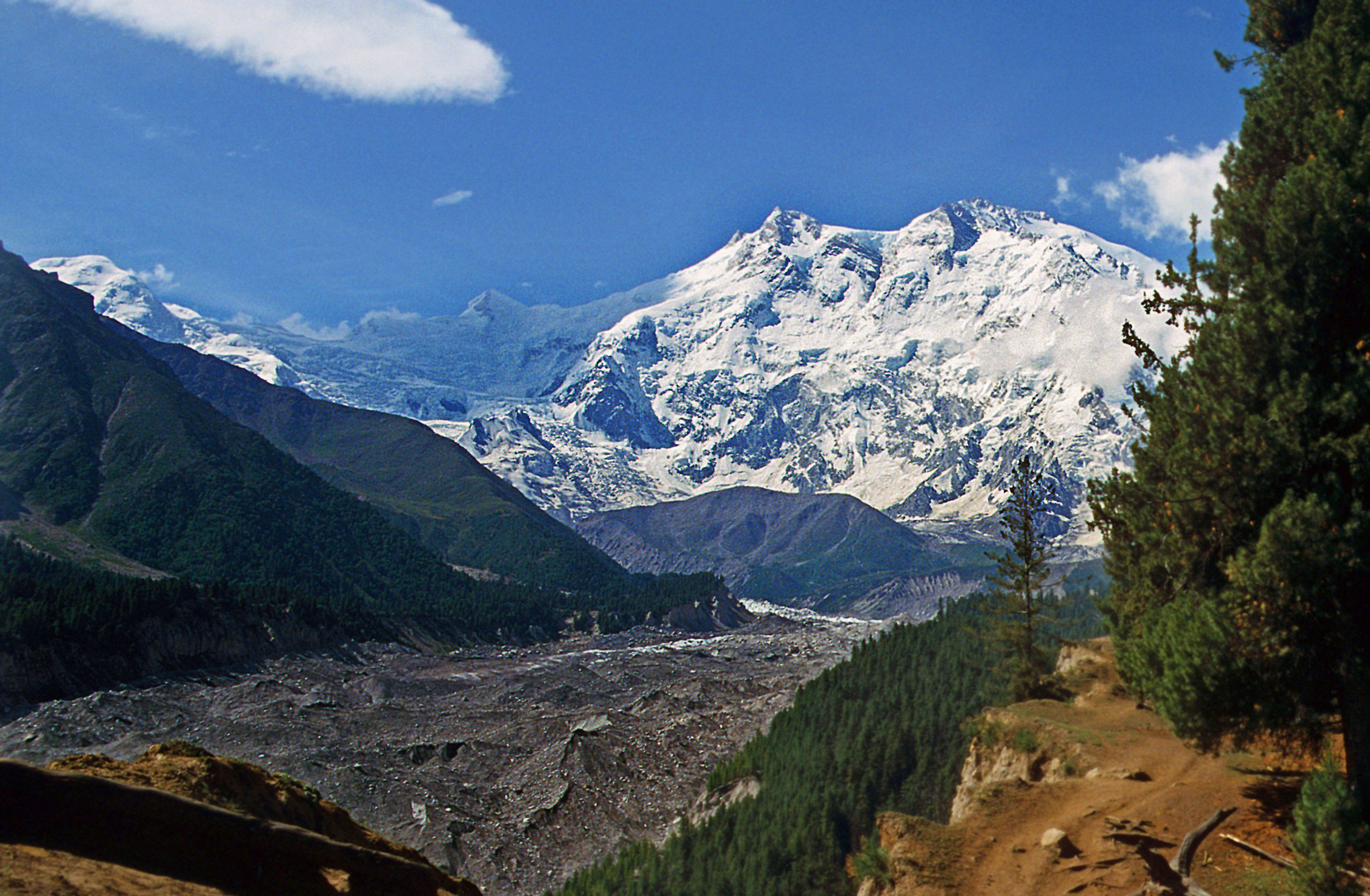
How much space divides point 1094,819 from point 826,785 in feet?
232

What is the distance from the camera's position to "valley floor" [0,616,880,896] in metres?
97.2

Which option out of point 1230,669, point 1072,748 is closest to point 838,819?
point 1072,748

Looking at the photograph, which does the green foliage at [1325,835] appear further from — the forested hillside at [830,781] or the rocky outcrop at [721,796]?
the rocky outcrop at [721,796]

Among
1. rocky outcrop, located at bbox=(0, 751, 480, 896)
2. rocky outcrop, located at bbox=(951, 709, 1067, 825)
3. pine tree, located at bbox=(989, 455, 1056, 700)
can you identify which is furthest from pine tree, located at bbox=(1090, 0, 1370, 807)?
pine tree, located at bbox=(989, 455, 1056, 700)

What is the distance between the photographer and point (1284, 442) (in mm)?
21844

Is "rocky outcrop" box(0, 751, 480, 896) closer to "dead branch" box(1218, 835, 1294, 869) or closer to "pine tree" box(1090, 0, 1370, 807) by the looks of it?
"pine tree" box(1090, 0, 1370, 807)

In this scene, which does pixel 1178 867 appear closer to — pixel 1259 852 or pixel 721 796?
pixel 1259 852

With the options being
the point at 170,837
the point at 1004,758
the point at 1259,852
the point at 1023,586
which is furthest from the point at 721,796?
the point at 170,837

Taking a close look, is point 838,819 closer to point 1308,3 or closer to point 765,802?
point 765,802

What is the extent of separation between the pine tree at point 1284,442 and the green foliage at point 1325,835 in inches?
73.1

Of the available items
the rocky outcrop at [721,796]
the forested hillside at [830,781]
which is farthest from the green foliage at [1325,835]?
the rocky outcrop at [721,796]

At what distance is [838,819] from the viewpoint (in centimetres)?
9212

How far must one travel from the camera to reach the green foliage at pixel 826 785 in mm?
84875

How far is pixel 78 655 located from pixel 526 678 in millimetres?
67267
